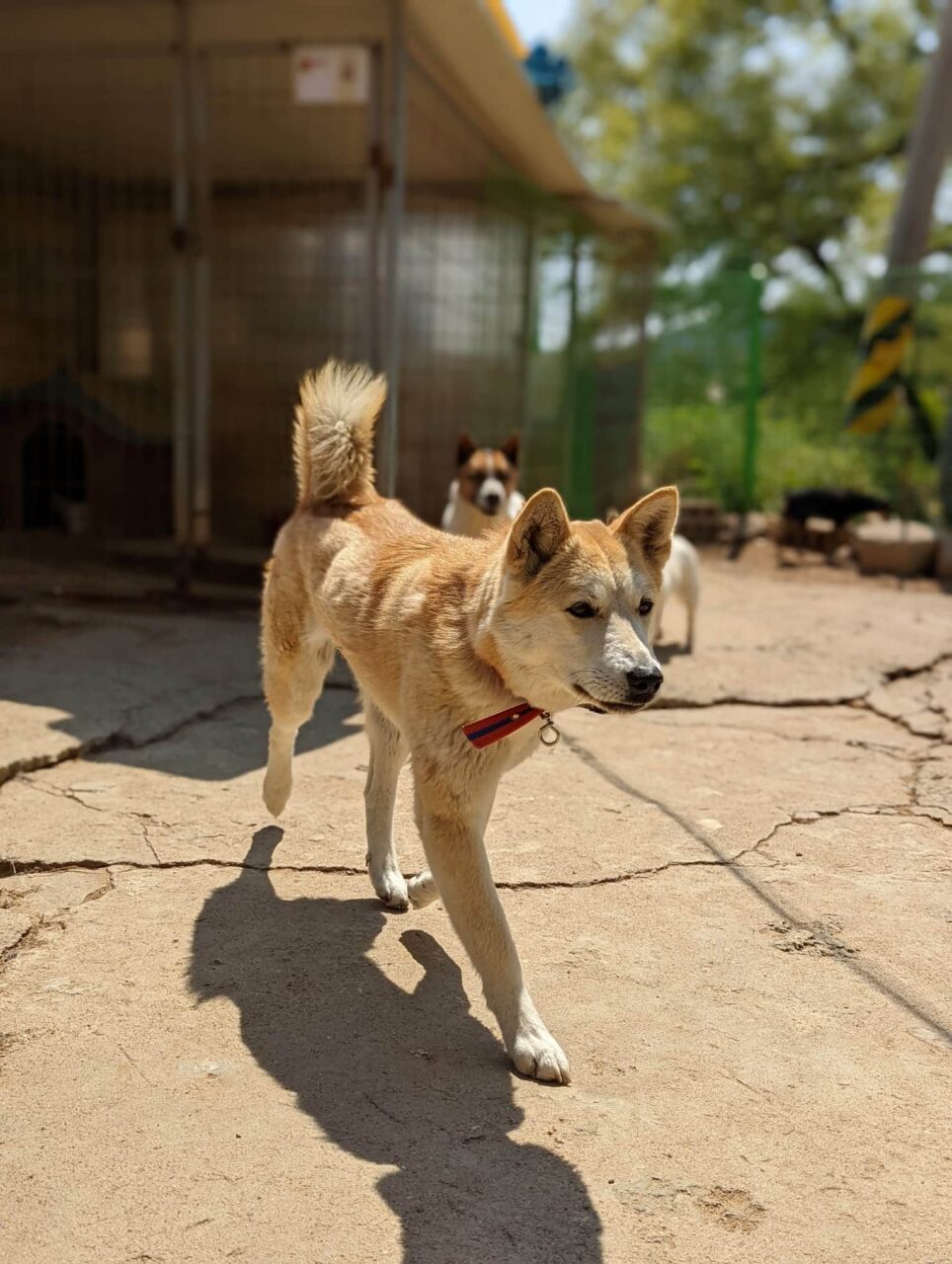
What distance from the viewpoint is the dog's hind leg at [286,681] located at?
11.4ft

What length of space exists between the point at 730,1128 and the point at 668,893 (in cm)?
106

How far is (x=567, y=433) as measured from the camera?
10727mm

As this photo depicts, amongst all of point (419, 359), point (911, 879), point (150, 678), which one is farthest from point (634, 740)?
point (419, 359)

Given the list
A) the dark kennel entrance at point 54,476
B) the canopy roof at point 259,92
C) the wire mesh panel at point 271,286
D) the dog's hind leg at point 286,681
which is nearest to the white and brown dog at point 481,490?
the wire mesh panel at point 271,286

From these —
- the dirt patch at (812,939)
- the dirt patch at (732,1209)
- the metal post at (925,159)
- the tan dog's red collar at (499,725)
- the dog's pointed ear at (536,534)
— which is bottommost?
the dirt patch at (732,1209)

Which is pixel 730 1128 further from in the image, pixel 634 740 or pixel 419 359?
pixel 419 359

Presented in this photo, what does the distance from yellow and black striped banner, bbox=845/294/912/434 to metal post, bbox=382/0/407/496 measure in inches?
256

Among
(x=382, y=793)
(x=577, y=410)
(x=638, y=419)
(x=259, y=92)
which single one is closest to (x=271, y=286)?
(x=259, y=92)

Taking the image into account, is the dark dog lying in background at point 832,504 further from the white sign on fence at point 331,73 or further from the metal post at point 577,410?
the white sign on fence at point 331,73

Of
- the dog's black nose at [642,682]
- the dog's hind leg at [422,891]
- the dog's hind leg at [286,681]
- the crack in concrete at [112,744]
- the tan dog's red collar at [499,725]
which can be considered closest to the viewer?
the dog's black nose at [642,682]

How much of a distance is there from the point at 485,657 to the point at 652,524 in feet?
1.70

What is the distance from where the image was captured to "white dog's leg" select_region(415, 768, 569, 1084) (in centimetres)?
237

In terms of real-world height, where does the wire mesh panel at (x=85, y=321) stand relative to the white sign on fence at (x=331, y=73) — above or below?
below

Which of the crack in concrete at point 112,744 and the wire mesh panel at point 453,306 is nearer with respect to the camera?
the crack in concrete at point 112,744
